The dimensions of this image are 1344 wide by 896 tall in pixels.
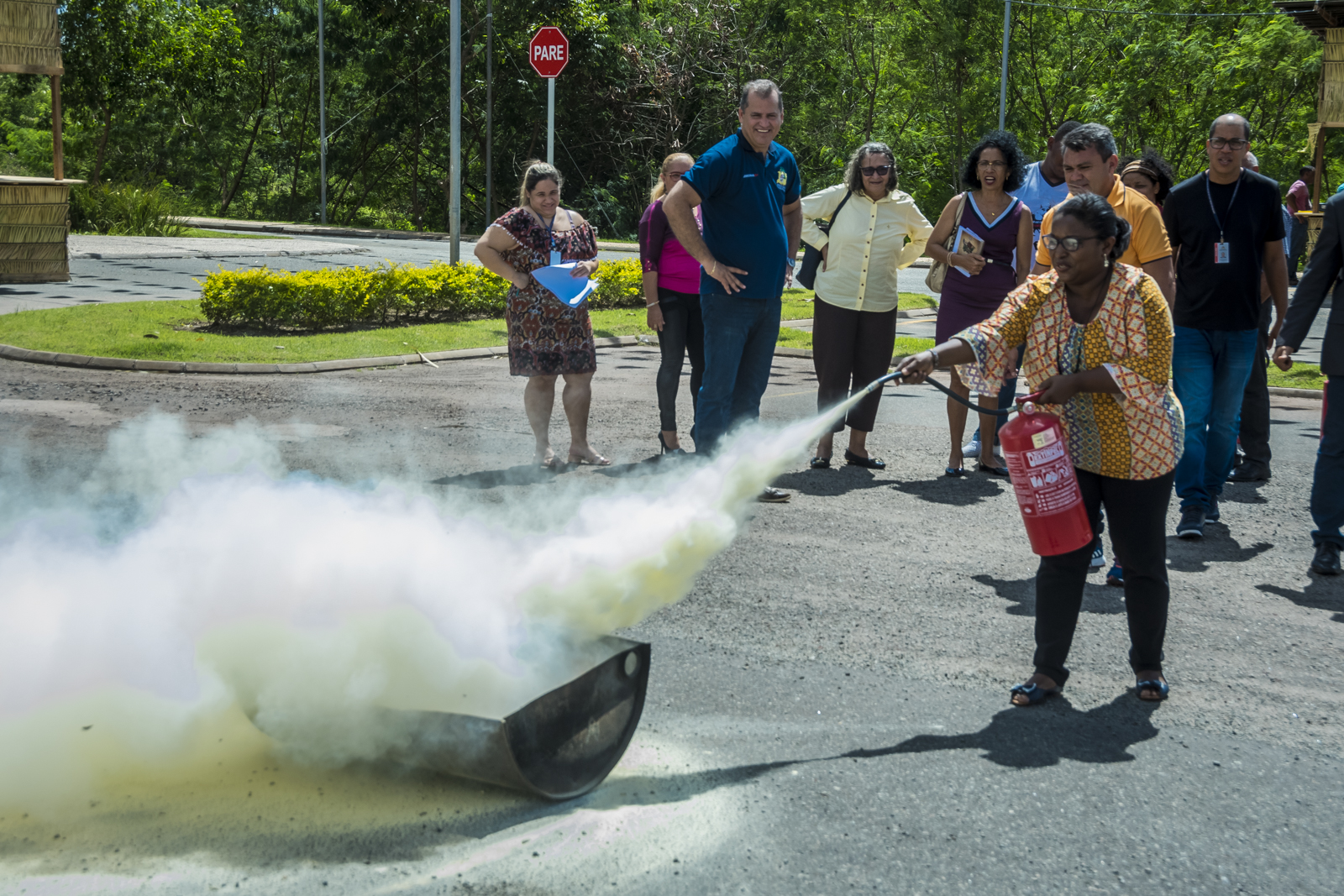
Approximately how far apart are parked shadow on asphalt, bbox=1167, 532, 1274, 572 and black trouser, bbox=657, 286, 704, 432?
323 cm

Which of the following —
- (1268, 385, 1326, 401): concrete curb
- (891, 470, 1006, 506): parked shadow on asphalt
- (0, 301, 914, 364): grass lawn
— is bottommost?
(891, 470, 1006, 506): parked shadow on asphalt

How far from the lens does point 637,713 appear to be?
3.65 metres

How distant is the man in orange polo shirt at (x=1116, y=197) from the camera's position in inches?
222

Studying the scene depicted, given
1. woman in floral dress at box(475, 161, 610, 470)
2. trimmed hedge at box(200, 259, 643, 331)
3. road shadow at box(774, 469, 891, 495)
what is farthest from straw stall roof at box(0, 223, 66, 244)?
road shadow at box(774, 469, 891, 495)

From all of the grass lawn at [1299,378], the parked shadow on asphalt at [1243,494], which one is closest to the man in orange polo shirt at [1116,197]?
the parked shadow on asphalt at [1243,494]

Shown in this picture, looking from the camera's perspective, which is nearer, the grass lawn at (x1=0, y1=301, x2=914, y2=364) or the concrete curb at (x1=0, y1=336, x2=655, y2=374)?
the concrete curb at (x1=0, y1=336, x2=655, y2=374)

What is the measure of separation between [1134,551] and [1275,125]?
3408 cm

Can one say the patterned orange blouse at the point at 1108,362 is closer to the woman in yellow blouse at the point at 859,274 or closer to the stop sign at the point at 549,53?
the woman in yellow blouse at the point at 859,274

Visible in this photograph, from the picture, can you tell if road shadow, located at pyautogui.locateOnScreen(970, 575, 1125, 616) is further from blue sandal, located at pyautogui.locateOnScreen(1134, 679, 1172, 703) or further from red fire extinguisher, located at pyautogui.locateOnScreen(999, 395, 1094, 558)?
red fire extinguisher, located at pyautogui.locateOnScreen(999, 395, 1094, 558)

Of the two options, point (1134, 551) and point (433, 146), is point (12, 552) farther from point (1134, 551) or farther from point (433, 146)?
point (433, 146)

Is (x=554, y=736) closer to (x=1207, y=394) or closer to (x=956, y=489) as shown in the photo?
(x=1207, y=394)

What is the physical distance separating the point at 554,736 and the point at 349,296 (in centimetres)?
1209

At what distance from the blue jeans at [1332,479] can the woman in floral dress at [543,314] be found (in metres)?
4.23

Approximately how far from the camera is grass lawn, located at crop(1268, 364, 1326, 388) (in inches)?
462
